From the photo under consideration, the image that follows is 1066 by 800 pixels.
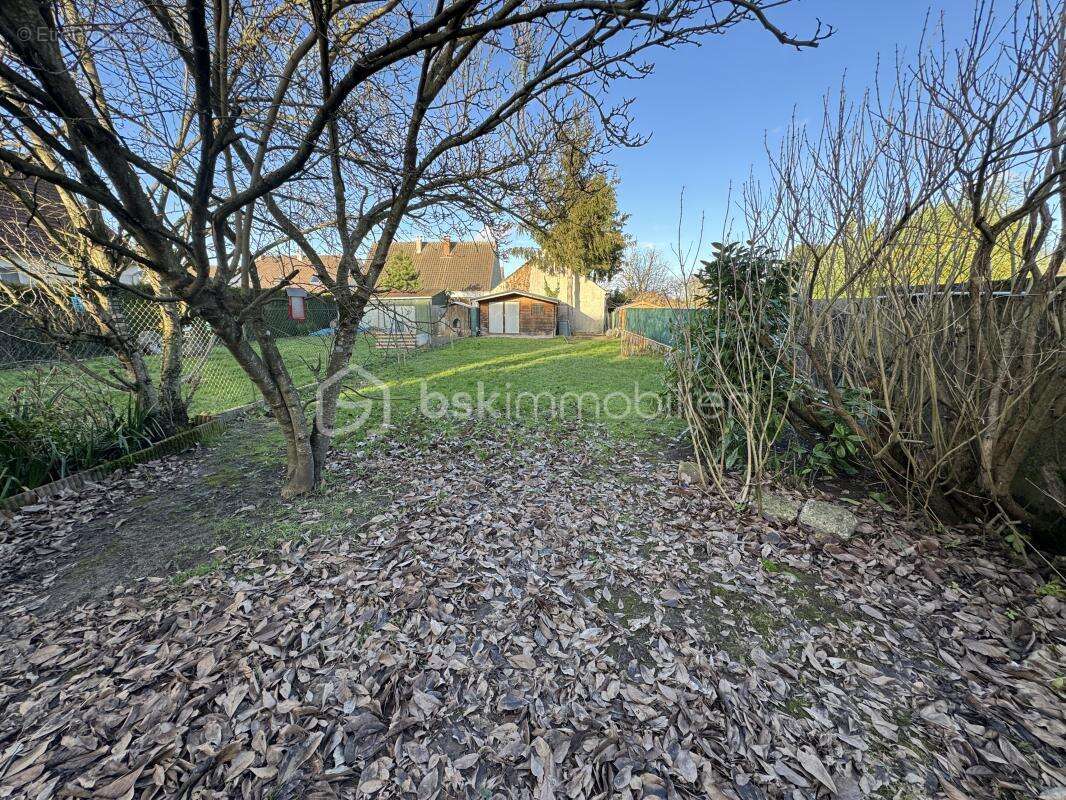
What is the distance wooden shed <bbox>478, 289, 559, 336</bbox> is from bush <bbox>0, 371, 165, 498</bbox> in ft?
65.2

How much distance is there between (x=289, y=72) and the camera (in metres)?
2.54

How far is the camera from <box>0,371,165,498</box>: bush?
11.0ft

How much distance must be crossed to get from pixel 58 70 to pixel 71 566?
2869 mm

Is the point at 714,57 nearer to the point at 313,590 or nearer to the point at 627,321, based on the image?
the point at 313,590

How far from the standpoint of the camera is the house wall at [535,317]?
23188 millimetres

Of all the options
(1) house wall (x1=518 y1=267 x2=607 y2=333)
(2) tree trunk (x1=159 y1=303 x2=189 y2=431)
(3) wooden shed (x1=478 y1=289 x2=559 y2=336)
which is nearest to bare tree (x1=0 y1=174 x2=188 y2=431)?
(2) tree trunk (x1=159 y1=303 x2=189 y2=431)

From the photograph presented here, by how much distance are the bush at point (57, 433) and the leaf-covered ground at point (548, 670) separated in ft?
1.65

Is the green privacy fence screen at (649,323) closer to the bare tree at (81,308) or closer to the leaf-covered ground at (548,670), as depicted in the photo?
the leaf-covered ground at (548,670)

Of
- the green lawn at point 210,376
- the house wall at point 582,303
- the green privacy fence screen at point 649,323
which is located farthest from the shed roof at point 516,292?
the green lawn at point 210,376

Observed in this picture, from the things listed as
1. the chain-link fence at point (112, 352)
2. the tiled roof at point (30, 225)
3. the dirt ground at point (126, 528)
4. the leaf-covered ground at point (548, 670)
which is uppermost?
the tiled roof at point (30, 225)

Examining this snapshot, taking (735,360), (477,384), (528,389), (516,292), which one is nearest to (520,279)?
(516,292)
